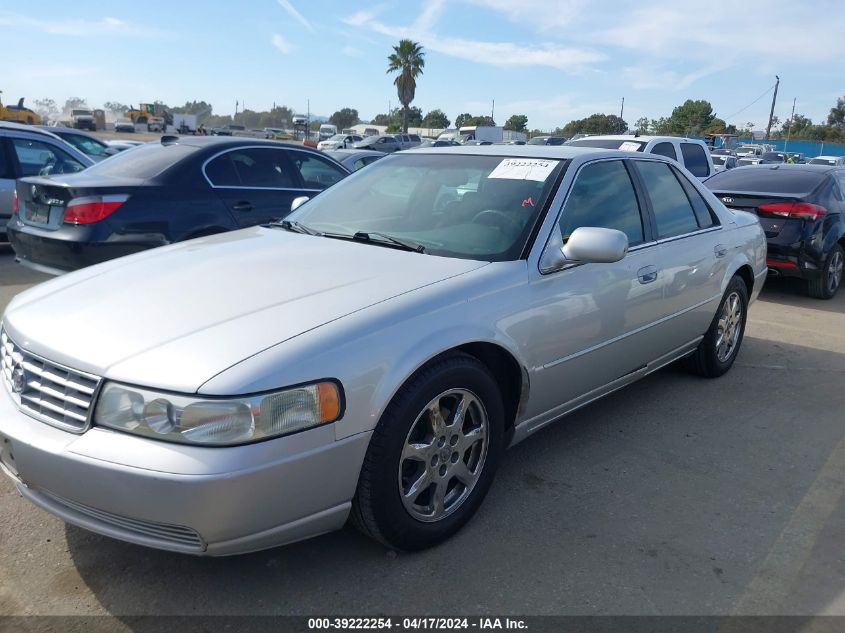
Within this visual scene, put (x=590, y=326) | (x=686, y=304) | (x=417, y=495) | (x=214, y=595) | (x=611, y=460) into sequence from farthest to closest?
(x=686, y=304), (x=611, y=460), (x=590, y=326), (x=417, y=495), (x=214, y=595)

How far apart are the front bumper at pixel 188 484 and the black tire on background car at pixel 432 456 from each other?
12cm

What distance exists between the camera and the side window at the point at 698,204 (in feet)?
15.0

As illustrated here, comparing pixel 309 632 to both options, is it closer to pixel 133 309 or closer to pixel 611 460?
pixel 133 309

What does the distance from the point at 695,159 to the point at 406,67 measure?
52657 mm

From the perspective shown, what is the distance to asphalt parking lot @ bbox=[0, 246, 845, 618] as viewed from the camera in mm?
2496

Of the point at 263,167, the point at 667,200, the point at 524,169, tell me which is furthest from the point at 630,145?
the point at 524,169

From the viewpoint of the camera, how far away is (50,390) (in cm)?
238

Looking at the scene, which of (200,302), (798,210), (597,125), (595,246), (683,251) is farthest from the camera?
(597,125)

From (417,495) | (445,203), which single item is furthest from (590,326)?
(417,495)

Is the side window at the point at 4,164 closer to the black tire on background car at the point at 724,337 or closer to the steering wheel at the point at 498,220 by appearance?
the steering wheel at the point at 498,220

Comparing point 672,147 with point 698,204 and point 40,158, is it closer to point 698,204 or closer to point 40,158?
point 698,204

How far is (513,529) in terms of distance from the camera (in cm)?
298

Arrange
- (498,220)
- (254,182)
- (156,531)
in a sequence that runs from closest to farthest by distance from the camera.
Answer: (156,531) → (498,220) → (254,182)

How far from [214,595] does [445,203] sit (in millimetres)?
2079
